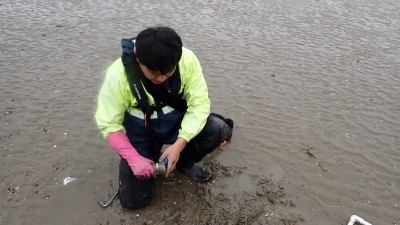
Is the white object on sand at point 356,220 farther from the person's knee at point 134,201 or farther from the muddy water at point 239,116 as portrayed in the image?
the person's knee at point 134,201

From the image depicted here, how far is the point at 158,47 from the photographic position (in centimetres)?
260

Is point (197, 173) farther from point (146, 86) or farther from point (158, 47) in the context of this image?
point (158, 47)

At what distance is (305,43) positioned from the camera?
24.7ft

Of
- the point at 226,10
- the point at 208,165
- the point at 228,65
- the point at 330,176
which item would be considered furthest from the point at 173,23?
the point at 330,176

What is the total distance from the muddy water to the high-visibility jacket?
92 centimetres

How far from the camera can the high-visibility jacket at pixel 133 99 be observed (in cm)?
306

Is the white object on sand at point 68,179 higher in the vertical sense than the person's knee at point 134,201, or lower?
lower

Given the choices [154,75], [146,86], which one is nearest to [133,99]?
[146,86]

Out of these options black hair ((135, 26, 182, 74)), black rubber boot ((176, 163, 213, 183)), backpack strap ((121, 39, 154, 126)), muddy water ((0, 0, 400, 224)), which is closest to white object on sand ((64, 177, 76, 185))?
muddy water ((0, 0, 400, 224))

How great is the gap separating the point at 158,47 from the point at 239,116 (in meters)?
2.74

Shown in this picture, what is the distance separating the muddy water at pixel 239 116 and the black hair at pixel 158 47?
1.65 metres

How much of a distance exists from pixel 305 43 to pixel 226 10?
273cm

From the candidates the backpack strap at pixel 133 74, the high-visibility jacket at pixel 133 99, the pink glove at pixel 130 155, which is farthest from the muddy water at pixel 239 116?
the backpack strap at pixel 133 74

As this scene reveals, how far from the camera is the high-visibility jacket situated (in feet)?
10.0
